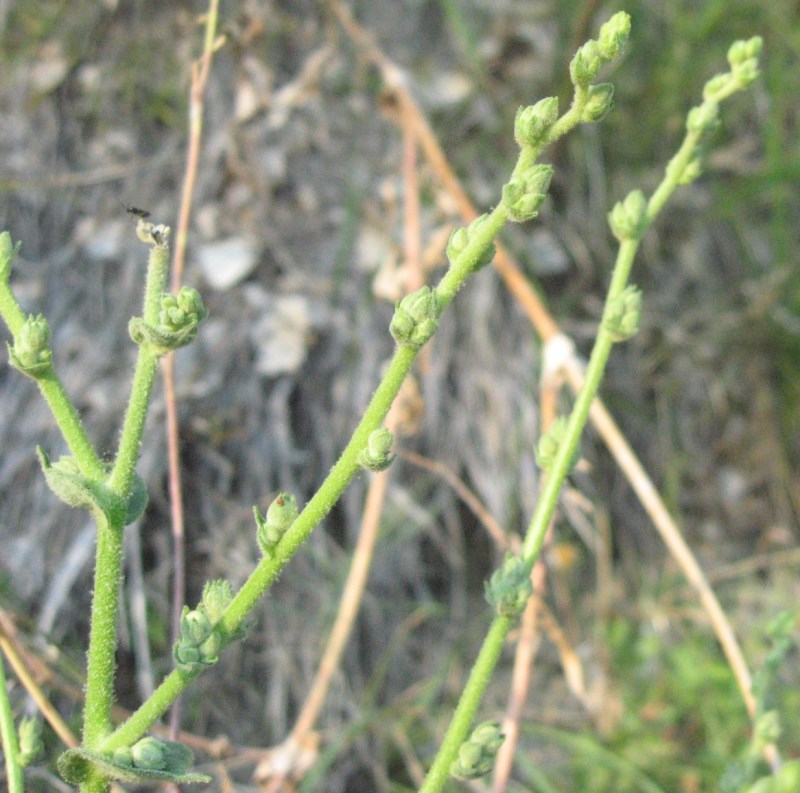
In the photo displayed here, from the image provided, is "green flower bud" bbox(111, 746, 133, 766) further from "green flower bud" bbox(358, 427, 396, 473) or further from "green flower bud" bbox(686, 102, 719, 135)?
"green flower bud" bbox(686, 102, 719, 135)

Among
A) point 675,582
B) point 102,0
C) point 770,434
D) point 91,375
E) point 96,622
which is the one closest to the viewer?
point 96,622

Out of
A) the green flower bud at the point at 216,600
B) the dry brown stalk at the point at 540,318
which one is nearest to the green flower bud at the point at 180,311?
the green flower bud at the point at 216,600

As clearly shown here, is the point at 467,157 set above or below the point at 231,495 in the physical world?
above

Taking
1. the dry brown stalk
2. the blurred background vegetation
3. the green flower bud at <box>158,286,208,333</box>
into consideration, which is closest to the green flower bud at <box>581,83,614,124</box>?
the green flower bud at <box>158,286,208,333</box>

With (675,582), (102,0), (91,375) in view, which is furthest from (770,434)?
(102,0)

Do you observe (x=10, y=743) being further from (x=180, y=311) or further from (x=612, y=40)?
(x=612, y=40)

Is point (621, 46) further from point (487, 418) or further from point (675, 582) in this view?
point (675, 582)

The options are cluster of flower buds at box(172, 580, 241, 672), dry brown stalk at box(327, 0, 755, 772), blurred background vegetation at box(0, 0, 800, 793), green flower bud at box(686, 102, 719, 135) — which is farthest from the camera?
blurred background vegetation at box(0, 0, 800, 793)
